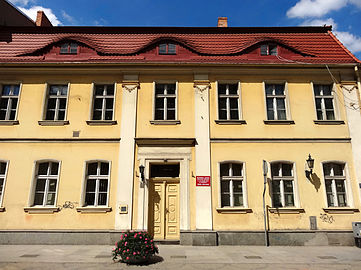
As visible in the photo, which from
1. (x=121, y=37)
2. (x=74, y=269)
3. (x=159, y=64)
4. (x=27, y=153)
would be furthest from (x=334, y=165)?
(x=27, y=153)

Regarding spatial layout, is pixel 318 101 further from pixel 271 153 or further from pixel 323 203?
pixel 323 203

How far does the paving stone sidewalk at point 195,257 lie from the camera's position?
639 cm

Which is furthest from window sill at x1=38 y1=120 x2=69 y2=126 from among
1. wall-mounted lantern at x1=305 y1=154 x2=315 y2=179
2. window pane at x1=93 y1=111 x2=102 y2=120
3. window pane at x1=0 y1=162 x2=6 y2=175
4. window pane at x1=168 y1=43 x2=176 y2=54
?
wall-mounted lantern at x1=305 y1=154 x2=315 y2=179

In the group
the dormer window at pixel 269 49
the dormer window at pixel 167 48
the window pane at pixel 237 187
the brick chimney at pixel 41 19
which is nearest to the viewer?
the window pane at pixel 237 187

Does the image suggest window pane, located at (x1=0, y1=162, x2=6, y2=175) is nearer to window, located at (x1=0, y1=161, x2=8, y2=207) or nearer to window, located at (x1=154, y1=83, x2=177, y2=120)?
window, located at (x1=0, y1=161, x2=8, y2=207)

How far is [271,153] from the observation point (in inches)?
384

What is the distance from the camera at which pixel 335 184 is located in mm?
9586

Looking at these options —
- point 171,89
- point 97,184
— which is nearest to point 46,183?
point 97,184

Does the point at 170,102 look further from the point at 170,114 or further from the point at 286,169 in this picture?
the point at 286,169

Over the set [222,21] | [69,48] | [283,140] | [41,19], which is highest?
[41,19]

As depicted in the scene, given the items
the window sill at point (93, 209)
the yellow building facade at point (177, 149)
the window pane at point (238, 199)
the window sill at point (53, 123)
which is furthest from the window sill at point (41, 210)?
the window pane at point (238, 199)

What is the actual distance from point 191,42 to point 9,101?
7911 millimetres

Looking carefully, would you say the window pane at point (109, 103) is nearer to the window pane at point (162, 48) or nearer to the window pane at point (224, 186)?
the window pane at point (162, 48)

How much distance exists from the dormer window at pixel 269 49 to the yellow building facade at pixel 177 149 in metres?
0.23
